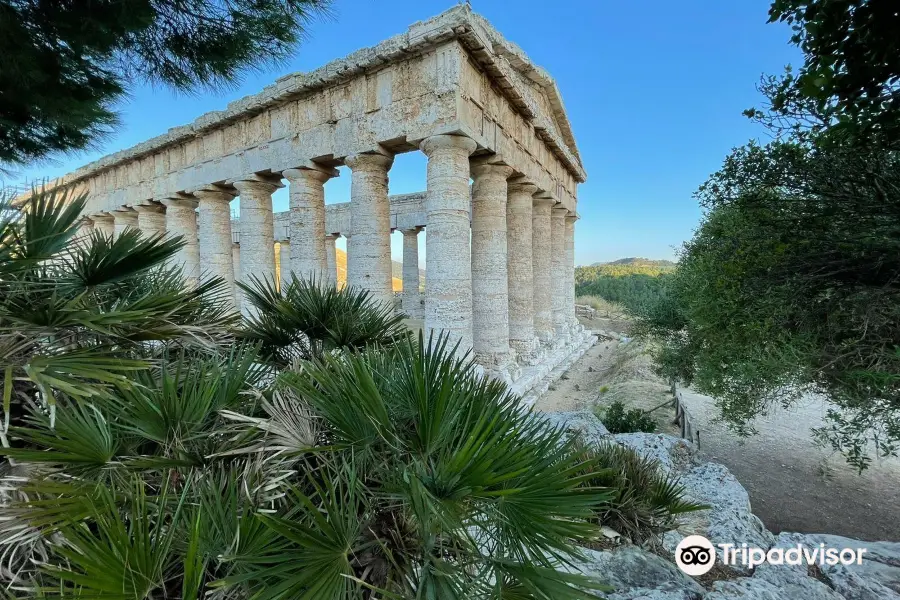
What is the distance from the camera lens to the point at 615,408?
743 centimetres

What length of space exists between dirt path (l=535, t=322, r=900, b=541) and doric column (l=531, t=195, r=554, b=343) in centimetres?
178

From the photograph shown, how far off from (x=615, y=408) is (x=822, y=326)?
359 centimetres

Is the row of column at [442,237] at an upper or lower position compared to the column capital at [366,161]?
lower

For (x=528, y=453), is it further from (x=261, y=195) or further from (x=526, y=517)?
(x=261, y=195)

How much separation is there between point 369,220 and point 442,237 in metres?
1.82

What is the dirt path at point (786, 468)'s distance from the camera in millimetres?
5820

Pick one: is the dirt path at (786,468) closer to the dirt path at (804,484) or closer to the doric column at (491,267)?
the dirt path at (804,484)

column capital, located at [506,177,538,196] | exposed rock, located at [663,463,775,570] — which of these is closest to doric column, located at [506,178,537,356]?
column capital, located at [506,177,538,196]

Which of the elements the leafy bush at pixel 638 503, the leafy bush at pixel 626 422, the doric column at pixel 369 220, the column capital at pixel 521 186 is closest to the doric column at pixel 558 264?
the column capital at pixel 521 186

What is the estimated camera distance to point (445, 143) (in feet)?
24.2

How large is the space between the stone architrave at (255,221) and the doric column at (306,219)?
1249 mm

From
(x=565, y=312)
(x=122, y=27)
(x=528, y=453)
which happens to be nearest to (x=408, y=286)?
(x=565, y=312)

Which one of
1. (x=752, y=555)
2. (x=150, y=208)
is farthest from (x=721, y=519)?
(x=150, y=208)

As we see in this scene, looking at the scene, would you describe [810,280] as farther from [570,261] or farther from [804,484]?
[570,261]
